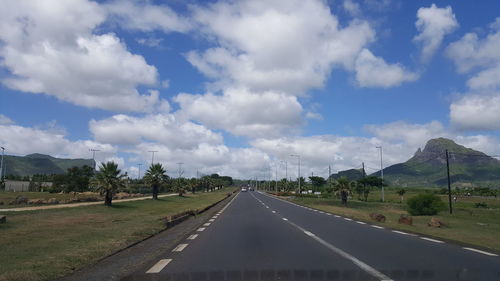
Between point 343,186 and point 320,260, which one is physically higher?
point 343,186

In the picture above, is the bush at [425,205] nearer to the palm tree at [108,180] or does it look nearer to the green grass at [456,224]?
the green grass at [456,224]

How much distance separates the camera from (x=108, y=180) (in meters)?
50.4

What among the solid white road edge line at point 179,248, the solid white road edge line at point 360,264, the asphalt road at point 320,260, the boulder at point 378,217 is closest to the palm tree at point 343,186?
the boulder at point 378,217

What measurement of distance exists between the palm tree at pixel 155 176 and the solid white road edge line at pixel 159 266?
6287 centimetres

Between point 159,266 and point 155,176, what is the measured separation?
218 ft

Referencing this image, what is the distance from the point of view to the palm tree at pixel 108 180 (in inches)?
1941

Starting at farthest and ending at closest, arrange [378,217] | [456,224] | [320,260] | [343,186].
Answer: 1. [343,186]
2. [456,224]
3. [378,217]
4. [320,260]

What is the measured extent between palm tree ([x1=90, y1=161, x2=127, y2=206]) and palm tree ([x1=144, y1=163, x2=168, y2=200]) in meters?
20.5

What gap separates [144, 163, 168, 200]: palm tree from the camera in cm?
7388

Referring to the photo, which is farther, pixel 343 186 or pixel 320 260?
pixel 343 186

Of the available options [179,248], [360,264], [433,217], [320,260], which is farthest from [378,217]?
[360,264]

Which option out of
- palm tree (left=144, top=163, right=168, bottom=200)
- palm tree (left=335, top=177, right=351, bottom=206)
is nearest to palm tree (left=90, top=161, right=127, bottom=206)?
palm tree (left=144, top=163, right=168, bottom=200)

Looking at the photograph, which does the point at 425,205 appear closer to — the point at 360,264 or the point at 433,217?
the point at 433,217

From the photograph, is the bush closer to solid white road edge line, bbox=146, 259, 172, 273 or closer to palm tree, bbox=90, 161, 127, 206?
palm tree, bbox=90, 161, 127, 206
